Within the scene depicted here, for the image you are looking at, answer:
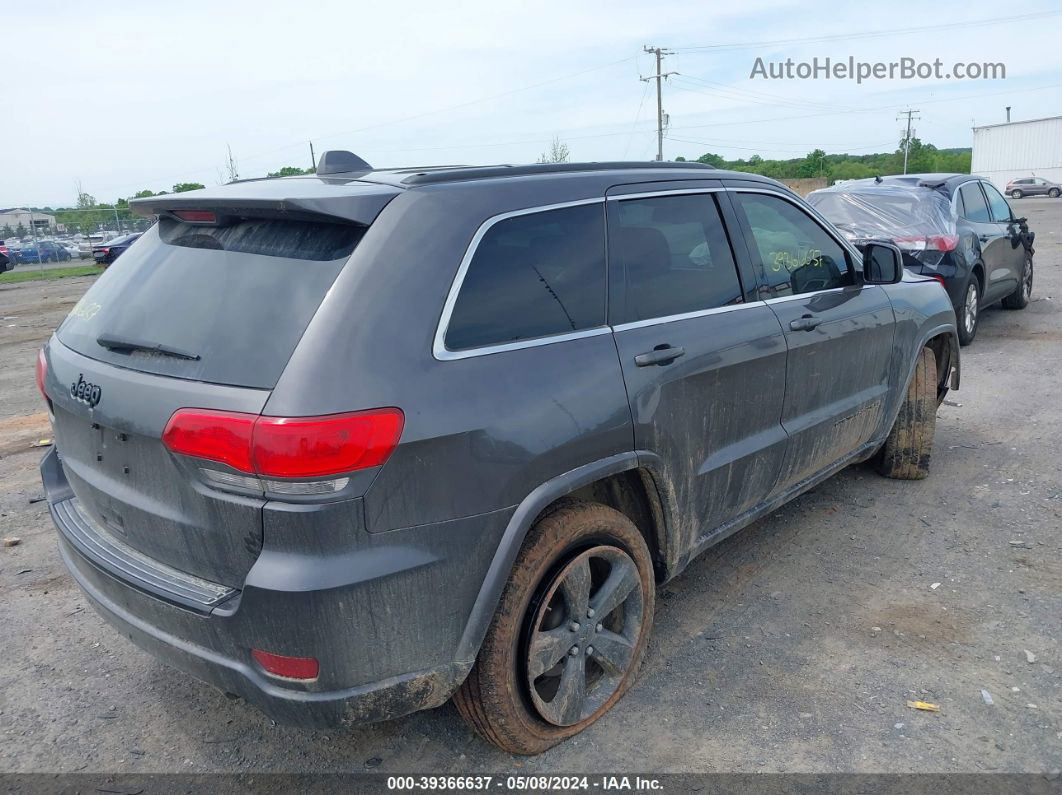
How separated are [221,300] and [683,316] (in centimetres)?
164

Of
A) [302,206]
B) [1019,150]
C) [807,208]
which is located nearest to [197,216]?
[302,206]

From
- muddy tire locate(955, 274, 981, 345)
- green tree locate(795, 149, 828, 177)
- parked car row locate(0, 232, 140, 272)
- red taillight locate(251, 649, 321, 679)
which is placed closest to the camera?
red taillight locate(251, 649, 321, 679)

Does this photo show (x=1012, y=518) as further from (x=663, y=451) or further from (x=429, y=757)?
(x=429, y=757)

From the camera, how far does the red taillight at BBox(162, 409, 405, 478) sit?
6.97ft

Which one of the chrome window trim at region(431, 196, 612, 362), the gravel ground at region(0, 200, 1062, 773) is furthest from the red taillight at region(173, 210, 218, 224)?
the gravel ground at region(0, 200, 1062, 773)

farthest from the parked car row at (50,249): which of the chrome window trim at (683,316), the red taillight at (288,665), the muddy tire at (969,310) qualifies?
the red taillight at (288,665)

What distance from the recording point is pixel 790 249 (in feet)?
13.0

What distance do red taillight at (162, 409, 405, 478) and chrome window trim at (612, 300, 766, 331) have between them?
1.05 metres

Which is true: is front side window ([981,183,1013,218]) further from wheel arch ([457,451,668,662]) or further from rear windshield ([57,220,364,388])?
rear windshield ([57,220,364,388])

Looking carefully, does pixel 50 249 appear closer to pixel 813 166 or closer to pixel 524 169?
pixel 524 169

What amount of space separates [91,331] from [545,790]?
210cm

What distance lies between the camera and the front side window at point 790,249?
373 centimetres

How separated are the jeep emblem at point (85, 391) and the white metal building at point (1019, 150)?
6834 cm

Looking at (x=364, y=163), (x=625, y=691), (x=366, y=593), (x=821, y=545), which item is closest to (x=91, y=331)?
(x=364, y=163)
